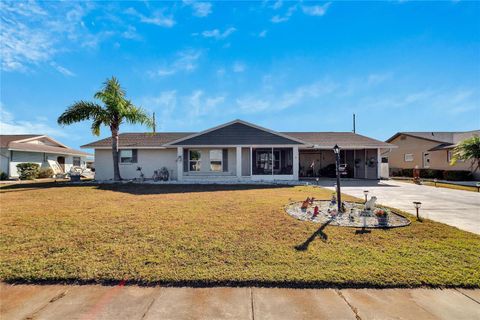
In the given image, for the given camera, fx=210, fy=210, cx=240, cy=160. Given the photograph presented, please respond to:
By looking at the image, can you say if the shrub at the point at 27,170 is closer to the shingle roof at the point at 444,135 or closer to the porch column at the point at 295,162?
the porch column at the point at 295,162

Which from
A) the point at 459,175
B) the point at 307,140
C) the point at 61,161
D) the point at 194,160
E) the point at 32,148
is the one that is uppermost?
the point at 307,140

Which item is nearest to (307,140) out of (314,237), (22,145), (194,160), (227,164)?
(227,164)

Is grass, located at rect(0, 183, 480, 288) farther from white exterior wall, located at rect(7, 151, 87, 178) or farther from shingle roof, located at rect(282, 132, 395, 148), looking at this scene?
white exterior wall, located at rect(7, 151, 87, 178)

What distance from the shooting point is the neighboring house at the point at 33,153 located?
1934 centimetres

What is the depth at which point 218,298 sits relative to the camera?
2771 mm

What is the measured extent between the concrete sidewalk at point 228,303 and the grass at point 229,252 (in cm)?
18

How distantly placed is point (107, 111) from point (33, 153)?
13.4 m

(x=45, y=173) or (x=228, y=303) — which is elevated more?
(x=45, y=173)

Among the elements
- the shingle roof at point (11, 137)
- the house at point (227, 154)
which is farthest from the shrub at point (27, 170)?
the house at point (227, 154)

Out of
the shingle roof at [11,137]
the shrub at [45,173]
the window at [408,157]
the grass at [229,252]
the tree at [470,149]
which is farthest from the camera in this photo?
the window at [408,157]

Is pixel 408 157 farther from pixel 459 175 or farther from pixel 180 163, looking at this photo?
pixel 180 163

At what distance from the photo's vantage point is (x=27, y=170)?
774 inches

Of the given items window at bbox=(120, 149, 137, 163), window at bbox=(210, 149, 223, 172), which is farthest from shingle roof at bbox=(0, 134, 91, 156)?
window at bbox=(210, 149, 223, 172)

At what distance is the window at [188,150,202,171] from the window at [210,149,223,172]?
1.01m
